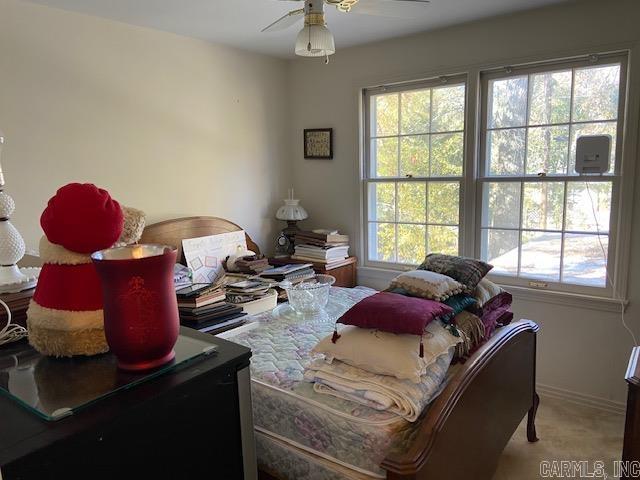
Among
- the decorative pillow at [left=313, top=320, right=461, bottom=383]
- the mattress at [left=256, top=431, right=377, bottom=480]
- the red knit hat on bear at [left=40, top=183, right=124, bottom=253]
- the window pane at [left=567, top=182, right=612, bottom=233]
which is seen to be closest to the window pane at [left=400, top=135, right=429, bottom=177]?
the window pane at [left=567, top=182, right=612, bottom=233]

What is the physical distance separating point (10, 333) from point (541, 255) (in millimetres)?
2907

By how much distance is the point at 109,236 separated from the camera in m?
0.91

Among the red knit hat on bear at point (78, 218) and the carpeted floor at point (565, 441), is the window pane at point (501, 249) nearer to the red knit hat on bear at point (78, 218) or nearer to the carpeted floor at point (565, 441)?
the carpeted floor at point (565, 441)

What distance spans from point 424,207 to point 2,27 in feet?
9.13

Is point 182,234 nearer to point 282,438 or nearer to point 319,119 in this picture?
point 319,119

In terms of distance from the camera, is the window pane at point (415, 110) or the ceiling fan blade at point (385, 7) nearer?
the ceiling fan blade at point (385, 7)

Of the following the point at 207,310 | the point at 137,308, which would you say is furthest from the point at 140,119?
the point at 137,308

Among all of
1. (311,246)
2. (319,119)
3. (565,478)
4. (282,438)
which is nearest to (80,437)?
(282,438)

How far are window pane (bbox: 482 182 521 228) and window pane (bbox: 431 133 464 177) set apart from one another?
0.84 feet

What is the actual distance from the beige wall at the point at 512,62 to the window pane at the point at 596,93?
0.41 feet

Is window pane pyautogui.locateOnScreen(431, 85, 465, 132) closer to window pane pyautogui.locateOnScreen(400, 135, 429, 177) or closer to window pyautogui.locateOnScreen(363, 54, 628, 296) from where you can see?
window pyautogui.locateOnScreen(363, 54, 628, 296)

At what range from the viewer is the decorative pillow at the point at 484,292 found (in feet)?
6.72

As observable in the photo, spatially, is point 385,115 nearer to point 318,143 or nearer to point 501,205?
point 318,143

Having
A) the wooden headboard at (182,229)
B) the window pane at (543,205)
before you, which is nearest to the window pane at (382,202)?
the window pane at (543,205)
